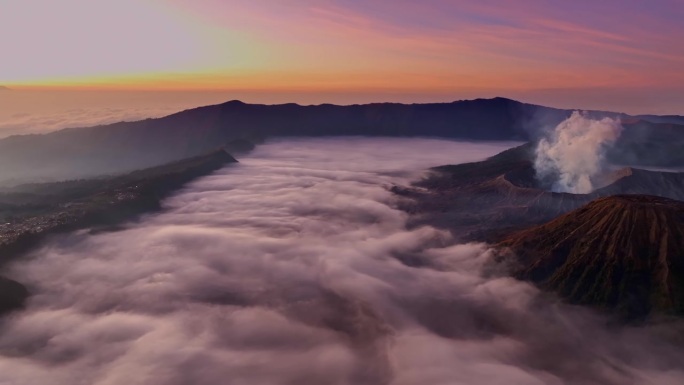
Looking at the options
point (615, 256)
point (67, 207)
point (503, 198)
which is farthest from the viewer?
point (67, 207)

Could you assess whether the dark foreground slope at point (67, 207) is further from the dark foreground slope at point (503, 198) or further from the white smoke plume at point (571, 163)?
the white smoke plume at point (571, 163)

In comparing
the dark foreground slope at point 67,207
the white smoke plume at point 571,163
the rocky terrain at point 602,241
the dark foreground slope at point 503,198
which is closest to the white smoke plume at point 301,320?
the dark foreground slope at point 67,207

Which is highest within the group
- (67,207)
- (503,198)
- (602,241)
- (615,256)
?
(503,198)

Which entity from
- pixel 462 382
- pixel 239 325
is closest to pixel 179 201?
pixel 239 325

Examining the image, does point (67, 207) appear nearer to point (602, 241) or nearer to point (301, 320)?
point (301, 320)

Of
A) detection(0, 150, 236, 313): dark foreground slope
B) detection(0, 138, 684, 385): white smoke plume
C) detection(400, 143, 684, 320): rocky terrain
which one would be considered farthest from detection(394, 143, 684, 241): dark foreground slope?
detection(0, 150, 236, 313): dark foreground slope

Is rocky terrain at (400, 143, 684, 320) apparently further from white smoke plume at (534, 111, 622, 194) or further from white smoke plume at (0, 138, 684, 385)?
white smoke plume at (534, 111, 622, 194)

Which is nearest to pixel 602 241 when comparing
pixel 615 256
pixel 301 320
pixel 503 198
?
pixel 615 256
